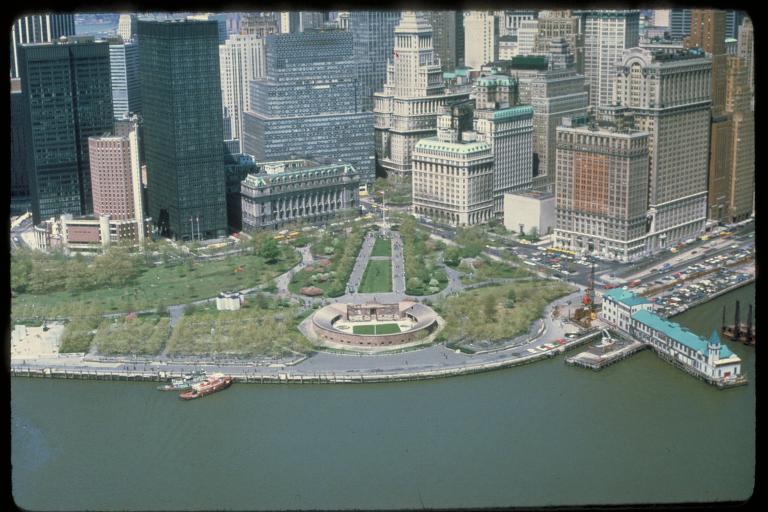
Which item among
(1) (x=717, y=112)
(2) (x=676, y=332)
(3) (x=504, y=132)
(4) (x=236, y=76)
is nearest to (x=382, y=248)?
(3) (x=504, y=132)

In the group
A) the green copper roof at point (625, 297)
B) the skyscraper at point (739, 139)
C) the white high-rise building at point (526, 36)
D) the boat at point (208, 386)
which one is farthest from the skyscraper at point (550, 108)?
the boat at point (208, 386)

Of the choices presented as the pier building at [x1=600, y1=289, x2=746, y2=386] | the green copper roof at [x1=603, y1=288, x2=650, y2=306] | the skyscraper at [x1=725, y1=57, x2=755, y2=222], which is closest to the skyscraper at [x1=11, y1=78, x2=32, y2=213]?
the green copper roof at [x1=603, y1=288, x2=650, y2=306]

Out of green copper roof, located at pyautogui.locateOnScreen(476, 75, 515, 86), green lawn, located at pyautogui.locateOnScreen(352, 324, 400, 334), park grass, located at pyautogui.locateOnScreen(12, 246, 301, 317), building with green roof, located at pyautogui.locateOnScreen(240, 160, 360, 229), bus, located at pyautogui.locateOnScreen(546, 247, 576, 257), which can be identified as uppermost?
green copper roof, located at pyautogui.locateOnScreen(476, 75, 515, 86)

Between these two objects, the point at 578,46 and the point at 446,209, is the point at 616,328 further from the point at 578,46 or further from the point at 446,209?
the point at 578,46

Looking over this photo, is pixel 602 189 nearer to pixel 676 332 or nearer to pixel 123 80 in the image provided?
pixel 676 332

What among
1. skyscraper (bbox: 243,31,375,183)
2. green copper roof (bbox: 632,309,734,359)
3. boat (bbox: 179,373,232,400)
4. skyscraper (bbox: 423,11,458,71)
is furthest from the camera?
skyscraper (bbox: 423,11,458,71)

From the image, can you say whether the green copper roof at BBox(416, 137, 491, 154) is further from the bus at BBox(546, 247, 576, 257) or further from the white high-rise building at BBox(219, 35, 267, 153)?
the white high-rise building at BBox(219, 35, 267, 153)

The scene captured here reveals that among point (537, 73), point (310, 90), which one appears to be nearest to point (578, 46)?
point (537, 73)
